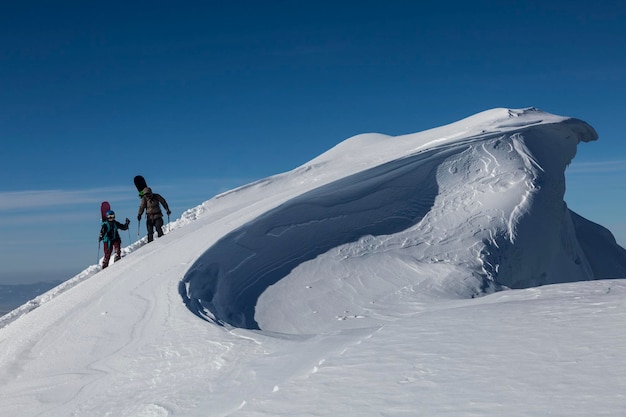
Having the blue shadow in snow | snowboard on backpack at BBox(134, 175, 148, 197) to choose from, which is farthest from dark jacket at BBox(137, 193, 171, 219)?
the blue shadow in snow

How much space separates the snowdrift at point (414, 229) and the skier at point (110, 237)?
4.04 meters

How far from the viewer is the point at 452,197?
13359 mm

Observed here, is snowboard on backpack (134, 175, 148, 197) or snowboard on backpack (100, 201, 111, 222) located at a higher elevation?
snowboard on backpack (134, 175, 148, 197)

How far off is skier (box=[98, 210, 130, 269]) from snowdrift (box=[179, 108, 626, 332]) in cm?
404

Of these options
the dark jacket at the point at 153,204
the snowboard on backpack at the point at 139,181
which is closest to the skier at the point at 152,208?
the dark jacket at the point at 153,204

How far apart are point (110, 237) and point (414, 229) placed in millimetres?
6519

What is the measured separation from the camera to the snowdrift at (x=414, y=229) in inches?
390

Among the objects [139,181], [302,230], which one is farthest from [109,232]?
[302,230]

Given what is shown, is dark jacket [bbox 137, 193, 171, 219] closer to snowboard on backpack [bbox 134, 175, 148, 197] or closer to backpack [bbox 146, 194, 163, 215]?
backpack [bbox 146, 194, 163, 215]

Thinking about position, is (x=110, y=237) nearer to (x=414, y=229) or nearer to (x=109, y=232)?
(x=109, y=232)

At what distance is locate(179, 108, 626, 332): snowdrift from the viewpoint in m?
9.90

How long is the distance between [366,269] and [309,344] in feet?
14.8

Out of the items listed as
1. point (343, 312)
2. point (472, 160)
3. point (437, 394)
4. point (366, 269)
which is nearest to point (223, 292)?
point (343, 312)

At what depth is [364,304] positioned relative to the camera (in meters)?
9.78
